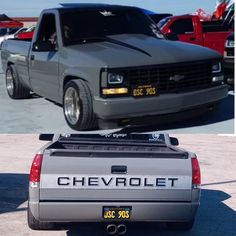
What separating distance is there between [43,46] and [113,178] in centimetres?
559

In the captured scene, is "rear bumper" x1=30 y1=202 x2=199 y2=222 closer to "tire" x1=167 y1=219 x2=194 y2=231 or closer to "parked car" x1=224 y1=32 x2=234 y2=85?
"tire" x1=167 y1=219 x2=194 y2=231

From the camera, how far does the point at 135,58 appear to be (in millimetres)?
8969

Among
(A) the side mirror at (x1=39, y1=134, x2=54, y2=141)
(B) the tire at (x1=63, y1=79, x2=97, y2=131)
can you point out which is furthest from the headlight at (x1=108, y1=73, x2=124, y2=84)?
(A) the side mirror at (x1=39, y1=134, x2=54, y2=141)

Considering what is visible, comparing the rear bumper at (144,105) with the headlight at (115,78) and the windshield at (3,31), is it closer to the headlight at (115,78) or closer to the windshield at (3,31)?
the headlight at (115,78)

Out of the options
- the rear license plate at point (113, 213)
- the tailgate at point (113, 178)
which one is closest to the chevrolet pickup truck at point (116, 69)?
the tailgate at point (113, 178)

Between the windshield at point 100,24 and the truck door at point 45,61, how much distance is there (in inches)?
14.3

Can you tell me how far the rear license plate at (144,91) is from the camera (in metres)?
8.91

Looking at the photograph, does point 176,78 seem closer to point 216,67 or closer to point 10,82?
point 216,67

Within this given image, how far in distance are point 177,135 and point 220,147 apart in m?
0.84

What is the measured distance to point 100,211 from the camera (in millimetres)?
4703

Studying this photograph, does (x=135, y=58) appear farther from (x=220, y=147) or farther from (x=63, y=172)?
(x=63, y=172)

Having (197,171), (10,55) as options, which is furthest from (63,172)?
(10,55)

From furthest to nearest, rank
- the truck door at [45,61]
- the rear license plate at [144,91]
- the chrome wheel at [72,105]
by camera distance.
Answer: the truck door at [45,61] < the chrome wheel at [72,105] < the rear license plate at [144,91]

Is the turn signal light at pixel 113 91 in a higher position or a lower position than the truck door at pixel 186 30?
higher
